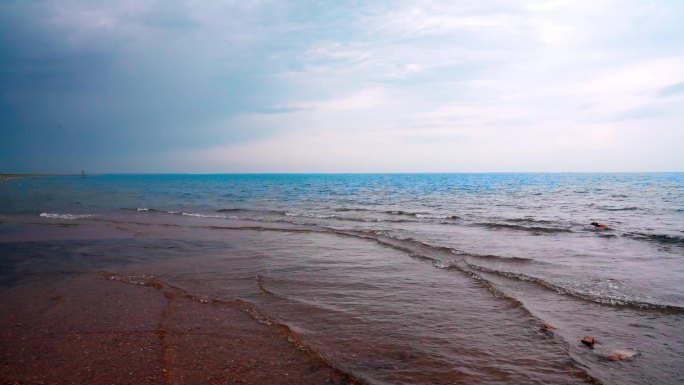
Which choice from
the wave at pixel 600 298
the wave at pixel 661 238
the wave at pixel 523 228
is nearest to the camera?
the wave at pixel 600 298

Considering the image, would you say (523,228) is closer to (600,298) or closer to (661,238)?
(661,238)

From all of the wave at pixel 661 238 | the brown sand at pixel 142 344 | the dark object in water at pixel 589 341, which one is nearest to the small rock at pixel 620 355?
the dark object in water at pixel 589 341

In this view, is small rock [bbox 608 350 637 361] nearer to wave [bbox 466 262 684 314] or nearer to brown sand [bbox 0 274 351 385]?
wave [bbox 466 262 684 314]

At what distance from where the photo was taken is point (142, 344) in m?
7.04

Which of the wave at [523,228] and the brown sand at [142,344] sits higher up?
the wave at [523,228]

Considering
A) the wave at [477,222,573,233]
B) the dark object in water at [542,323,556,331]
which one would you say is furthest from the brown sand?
the wave at [477,222,573,233]

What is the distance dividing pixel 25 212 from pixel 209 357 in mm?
37679

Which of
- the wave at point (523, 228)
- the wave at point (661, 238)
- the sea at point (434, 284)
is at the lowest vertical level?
the sea at point (434, 284)

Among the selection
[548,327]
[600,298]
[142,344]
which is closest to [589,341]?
[548,327]

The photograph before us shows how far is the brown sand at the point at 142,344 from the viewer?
19.5 feet

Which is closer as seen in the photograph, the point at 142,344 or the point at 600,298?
the point at 142,344

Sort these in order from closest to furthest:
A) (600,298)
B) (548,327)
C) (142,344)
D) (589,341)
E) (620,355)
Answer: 1. (620,355)
2. (142,344)
3. (589,341)
4. (548,327)
5. (600,298)

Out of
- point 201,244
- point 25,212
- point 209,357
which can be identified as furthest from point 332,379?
point 25,212

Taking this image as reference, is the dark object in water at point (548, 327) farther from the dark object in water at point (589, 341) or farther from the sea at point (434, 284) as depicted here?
the dark object in water at point (589, 341)
